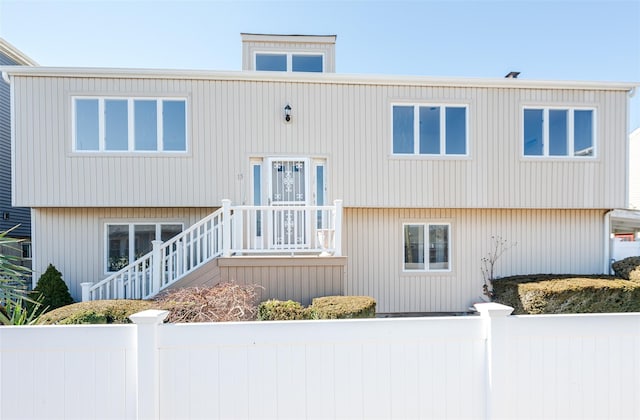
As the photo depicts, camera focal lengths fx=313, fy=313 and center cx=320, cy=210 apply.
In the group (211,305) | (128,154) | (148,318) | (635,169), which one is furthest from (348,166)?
(635,169)

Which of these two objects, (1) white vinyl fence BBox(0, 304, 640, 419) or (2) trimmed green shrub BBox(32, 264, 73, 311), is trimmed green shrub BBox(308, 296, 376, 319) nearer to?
(1) white vinyl fence BBox(0, 304, 640, 419)

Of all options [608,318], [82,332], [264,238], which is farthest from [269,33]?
[608,318]

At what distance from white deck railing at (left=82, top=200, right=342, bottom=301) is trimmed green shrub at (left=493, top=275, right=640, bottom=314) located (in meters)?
3.76

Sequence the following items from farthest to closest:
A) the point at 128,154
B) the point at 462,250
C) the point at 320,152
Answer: the point at 462,250 → the point at 320,152 → the point at 128,154

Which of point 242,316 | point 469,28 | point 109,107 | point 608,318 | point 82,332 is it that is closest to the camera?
point 82,332

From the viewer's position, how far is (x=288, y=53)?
8.55 m

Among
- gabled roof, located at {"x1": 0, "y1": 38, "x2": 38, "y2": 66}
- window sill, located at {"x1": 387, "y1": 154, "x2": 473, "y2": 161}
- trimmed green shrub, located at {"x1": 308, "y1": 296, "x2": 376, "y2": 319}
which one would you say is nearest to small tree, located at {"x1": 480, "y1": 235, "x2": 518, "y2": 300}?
window sill, located at {"x1": 387, "y1": 154, "x2": 473, "y2": 161}

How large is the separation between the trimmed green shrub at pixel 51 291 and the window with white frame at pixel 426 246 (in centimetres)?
702

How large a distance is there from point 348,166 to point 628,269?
6269mm

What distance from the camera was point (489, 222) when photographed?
24.1ft

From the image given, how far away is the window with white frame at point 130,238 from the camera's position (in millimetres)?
6938

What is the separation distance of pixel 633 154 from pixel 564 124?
448 inches

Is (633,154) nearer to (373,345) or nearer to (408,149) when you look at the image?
(408,149)

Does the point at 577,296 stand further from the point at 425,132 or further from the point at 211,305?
the point at 211,305
